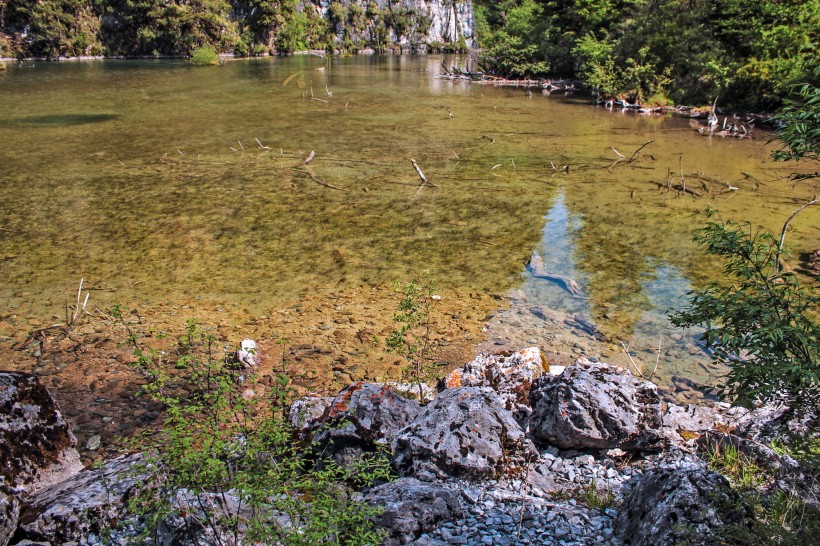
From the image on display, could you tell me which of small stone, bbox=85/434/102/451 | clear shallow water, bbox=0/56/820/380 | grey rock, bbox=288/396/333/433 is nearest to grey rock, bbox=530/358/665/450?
grey rock, bbox=288/396/333/433

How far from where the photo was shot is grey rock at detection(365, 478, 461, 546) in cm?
376

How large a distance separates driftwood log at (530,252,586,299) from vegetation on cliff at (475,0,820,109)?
1454 centimetres

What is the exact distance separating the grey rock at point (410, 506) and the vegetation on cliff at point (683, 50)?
20495 millimetres

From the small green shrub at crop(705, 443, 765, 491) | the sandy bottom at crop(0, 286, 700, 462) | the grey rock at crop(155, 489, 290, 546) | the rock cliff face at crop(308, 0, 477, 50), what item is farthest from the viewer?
the rock cliff face at crop(308, 0, 477, 50)

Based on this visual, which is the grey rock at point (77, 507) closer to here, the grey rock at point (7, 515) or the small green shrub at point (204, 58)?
the grey rock at point (7, 515)

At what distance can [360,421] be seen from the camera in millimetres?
4957

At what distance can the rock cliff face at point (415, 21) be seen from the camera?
88.9 m

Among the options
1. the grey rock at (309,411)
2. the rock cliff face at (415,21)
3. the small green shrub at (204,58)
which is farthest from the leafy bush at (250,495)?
the rock cliff face at (415,21)

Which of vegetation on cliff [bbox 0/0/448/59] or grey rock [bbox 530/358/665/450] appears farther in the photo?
vegetation on cliff [bbox 0/0/448/59]

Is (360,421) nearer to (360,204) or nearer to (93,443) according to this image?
(93,443)

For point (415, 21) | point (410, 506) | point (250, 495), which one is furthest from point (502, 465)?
point (415, 21)

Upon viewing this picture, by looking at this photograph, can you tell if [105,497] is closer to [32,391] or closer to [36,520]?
[36,520]

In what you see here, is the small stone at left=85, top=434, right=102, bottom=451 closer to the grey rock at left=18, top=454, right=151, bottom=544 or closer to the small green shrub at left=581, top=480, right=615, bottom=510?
the grey rock at left=18, top=454, right=151, bottom=544

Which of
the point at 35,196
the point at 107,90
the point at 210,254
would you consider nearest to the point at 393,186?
the point at 210,254
